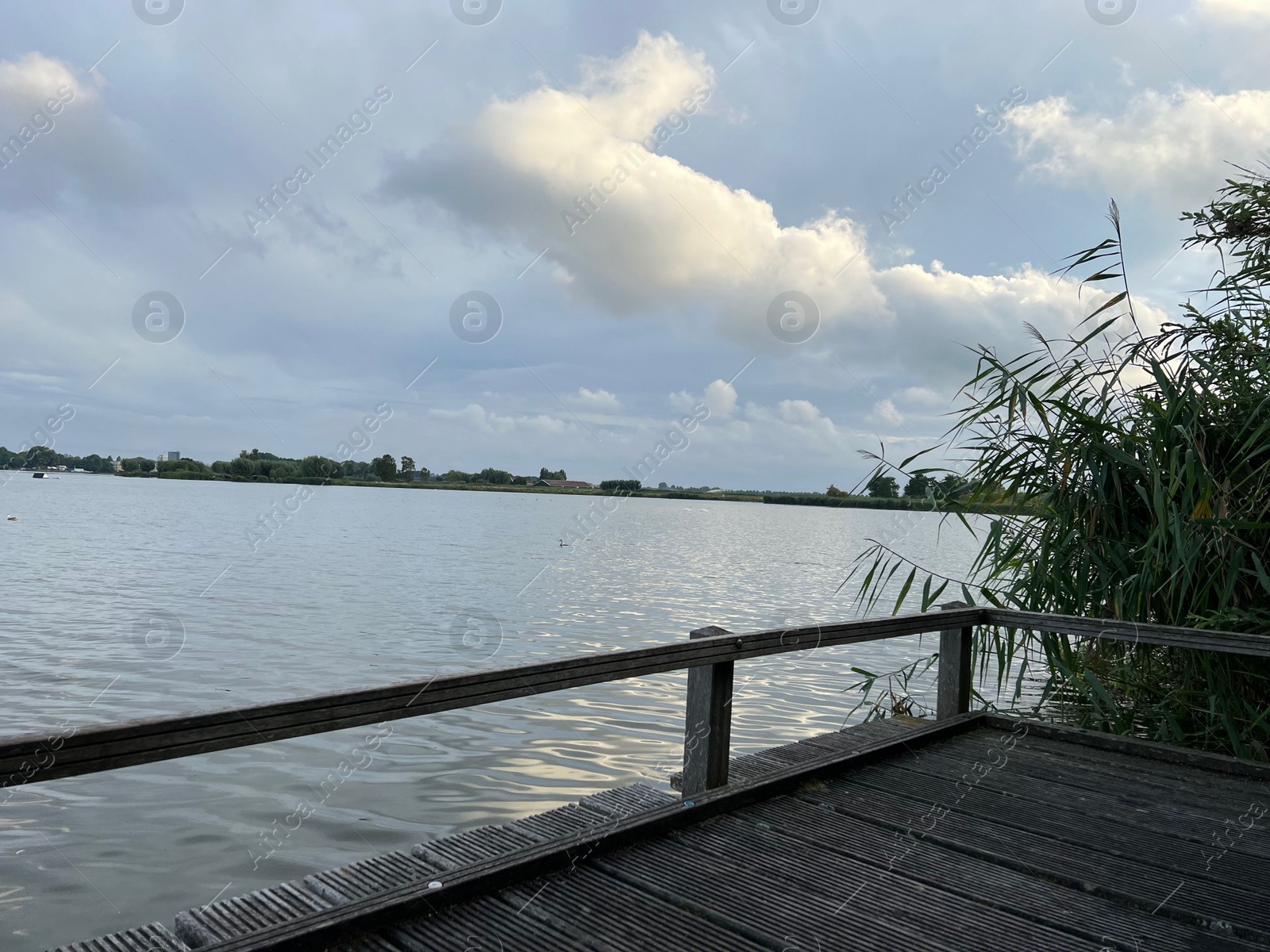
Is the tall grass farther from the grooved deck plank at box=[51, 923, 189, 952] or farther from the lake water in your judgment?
the grooved deck plank at box=[51, 923, 189, 952]

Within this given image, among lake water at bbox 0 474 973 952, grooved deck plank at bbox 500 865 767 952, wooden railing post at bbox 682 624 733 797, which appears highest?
wooden railing post at bbox 682 624 733 797

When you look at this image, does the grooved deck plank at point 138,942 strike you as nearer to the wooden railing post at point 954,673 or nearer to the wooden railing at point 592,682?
the wooden railing at point 592,682

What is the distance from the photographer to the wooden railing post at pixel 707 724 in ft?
10.9

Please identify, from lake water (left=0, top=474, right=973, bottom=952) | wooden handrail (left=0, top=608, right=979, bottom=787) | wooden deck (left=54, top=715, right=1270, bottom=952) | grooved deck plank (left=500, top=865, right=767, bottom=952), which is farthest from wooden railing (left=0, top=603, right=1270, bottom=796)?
lake water (left=0, top=474, right=973, bottom=952)

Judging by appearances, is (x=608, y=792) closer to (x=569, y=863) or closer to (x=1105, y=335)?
(x=569, y=863)

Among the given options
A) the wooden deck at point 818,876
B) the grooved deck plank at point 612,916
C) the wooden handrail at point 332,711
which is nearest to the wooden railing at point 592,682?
the wooden handrail at point 332,711

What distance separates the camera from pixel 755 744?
7.84 meters

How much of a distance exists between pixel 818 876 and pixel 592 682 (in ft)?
3.20

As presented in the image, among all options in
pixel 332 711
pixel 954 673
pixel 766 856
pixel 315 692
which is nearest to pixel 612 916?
pixel 766 856

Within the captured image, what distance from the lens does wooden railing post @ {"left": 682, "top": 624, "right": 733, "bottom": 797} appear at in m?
3.32

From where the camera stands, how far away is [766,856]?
2.96 metres

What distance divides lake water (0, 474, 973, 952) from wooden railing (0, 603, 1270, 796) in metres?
2.30

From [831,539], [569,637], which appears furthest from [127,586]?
[831,539]

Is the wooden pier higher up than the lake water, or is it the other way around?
the wooden pier
